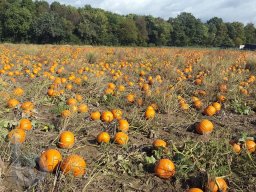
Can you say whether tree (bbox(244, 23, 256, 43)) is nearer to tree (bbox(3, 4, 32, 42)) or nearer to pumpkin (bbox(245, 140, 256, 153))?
tree (bbox(3, 4, 32, 42))

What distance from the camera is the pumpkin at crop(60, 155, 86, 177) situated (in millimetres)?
2844

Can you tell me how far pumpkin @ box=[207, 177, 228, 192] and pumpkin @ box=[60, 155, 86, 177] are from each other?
1.17 m

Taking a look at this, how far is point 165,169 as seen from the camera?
300 centimetres

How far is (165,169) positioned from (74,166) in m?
0.88

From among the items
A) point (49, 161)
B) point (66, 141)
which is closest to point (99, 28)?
point (66, 141)

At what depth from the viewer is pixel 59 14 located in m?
61.6

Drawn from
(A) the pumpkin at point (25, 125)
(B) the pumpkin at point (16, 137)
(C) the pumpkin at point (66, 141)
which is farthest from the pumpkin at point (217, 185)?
(A) the pumpkin at point (25, 125)

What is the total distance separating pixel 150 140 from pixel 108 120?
0.81 metres

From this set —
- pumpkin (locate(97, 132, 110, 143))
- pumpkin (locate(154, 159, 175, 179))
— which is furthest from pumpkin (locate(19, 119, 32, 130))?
pumpkin (locate(154, 159, 175, 179))

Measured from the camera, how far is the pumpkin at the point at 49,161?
2.93 meters

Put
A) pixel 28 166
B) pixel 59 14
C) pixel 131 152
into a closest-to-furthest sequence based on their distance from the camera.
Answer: pixel 28 166, pixel 131 152, pixel 59 14

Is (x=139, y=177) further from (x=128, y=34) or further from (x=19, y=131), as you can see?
(x=128, y=34)

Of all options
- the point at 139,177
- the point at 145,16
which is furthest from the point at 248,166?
the point at 145,16

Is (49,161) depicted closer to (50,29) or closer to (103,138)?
(103,138)
